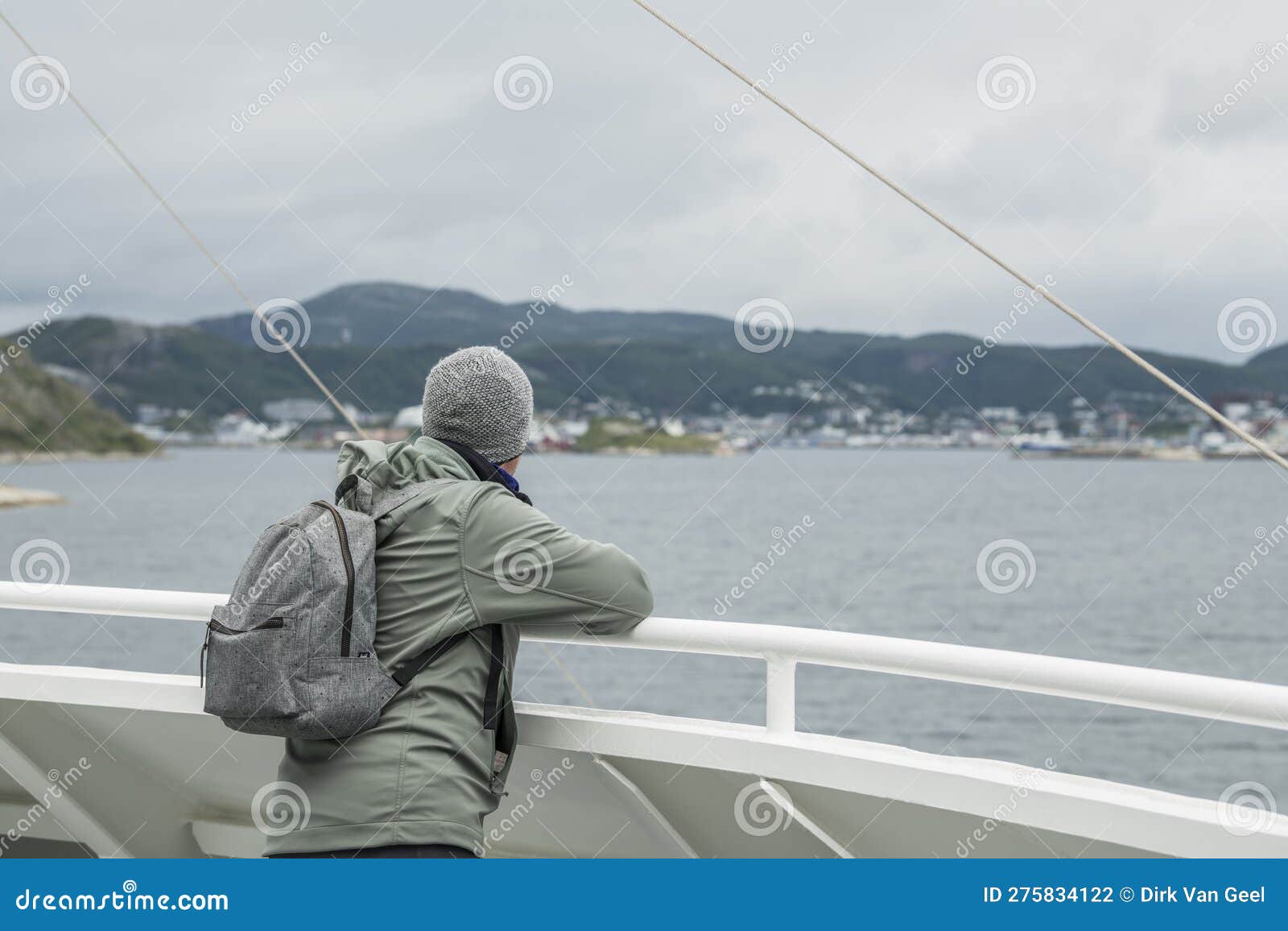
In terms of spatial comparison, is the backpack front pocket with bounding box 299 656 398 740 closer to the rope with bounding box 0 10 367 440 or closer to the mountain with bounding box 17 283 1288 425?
the rope with bounding box 0 10 367 440

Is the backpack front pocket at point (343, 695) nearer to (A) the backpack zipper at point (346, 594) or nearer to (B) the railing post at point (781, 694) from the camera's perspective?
(A) the backpack zipper at point (346, 594)

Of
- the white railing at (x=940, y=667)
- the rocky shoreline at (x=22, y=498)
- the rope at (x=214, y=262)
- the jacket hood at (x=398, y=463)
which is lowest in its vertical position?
the white railing at (x=940, y=667)

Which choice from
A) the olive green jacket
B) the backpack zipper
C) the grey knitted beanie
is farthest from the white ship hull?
the backpack zipper

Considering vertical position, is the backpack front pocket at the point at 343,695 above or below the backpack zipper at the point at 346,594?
below

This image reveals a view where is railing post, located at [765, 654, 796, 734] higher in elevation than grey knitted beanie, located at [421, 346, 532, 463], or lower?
lower

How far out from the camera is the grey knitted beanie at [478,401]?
2045 mm

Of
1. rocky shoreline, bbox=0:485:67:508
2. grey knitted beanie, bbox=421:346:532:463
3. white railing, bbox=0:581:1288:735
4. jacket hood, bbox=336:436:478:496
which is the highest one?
rocky shoreline, bbox=0:485:67:508

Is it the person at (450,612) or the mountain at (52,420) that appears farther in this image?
the mountain at (52,420)

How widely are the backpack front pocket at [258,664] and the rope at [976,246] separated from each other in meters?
1.39

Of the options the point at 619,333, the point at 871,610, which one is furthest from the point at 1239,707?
the point at 619,333

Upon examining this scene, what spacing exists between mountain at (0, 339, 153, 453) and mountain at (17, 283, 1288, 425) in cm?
342

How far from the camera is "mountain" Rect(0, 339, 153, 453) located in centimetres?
6900

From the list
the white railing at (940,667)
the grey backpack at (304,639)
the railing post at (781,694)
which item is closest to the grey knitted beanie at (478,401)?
the grey backpack at (304,639)

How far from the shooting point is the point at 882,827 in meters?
2.23
